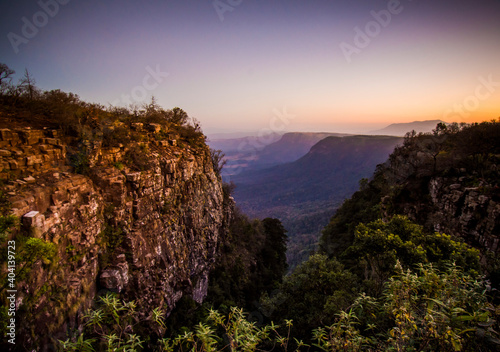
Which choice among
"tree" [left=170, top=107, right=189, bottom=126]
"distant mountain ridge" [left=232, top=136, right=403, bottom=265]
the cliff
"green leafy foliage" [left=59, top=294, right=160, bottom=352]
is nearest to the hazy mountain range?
"distant mountain ridge" [left=232, top=136, right=403, bottom=265]

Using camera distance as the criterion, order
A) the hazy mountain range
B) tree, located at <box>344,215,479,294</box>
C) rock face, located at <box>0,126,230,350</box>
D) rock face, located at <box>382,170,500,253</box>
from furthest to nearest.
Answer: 1. the hazy mountain range
2. rock face, located at <box>382,170,500,253</box>
3. tree, located at <box>344,215,479,294</box>
4. rock face, located at <box>0,126,230,350</box>

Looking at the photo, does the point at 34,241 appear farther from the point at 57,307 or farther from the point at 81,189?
the point at 81,189

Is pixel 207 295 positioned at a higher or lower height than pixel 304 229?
higher

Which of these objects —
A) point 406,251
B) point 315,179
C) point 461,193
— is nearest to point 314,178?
point 315,179

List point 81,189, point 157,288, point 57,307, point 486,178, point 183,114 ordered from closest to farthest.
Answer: point 57,307 → point 81,189 → point 157,288 → point 486,178 → point 183,114

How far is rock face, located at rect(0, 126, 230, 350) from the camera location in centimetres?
602

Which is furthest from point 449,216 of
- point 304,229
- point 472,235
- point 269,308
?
point 304,229

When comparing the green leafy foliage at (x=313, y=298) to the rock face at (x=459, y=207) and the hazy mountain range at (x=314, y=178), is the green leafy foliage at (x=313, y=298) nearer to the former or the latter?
the rock face at (x=459, y=207)

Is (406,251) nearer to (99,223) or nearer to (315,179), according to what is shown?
(99,223)

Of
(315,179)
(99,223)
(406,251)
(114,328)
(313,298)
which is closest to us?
(114,328)

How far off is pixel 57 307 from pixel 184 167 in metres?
8.83

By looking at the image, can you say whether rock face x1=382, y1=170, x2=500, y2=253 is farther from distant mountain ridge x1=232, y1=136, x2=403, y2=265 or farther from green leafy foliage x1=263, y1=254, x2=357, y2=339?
distant mountain ridge x1=232, y1=136, x2=403, y2=265

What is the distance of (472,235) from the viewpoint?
1235cm

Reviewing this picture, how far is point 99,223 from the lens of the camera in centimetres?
826
